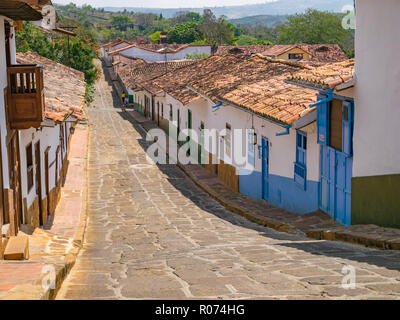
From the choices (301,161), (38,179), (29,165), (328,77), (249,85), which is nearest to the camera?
(328,77)

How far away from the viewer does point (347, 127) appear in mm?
11234

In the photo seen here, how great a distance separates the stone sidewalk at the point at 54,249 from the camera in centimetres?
541

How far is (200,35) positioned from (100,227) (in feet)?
309

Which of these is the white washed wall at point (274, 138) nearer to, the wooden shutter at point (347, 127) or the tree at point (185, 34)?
the wooden shutter at point (347, 127)

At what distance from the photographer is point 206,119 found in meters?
22.1

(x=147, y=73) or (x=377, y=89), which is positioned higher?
(x=377, y=89)

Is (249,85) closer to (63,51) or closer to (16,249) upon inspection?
(16,249)

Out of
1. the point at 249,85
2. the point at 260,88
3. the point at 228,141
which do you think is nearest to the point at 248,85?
the point at 249,85

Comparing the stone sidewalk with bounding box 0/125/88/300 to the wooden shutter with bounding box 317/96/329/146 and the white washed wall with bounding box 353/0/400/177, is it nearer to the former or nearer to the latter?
the wooden shutter with bounding box 317/96/329/146

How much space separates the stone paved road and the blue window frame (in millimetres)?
1540

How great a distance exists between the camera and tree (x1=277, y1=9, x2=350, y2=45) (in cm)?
9800

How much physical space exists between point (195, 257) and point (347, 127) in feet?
14.7
